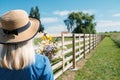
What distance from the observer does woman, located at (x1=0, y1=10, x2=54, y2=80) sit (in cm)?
209

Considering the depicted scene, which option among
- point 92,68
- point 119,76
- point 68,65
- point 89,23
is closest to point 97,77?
point 119,76

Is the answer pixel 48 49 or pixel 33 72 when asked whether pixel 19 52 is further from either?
pixel 48 49

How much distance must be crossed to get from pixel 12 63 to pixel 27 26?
11.2 inches

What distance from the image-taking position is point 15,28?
2.16 metres

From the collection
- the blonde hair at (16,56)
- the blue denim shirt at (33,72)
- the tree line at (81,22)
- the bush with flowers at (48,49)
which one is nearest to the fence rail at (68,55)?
the bush with flowers at (48,49)

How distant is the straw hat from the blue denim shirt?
0.62 feet

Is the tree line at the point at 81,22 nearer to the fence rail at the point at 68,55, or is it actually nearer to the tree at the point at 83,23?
the tree at the point at 83,23

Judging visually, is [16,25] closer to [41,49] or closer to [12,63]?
[12,63]

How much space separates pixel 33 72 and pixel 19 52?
0.64 feet

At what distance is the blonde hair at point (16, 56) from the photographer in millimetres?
2084

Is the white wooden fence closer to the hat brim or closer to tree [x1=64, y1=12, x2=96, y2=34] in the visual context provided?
the hat brim

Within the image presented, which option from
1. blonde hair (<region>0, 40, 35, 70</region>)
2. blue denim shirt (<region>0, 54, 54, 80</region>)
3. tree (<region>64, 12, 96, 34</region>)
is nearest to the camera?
blonde hair (<region>0, 40, 35, 70</region>)

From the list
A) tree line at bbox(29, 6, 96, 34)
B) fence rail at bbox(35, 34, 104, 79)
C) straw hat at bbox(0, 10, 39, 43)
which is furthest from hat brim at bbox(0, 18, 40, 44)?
tree line at bbox(29, 6, 96, 34)

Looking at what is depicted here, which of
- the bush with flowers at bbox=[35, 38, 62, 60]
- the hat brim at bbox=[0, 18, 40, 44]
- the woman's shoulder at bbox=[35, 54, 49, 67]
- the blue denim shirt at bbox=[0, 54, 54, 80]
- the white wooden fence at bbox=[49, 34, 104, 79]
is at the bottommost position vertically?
the white wooden fence at bbox=[49, 34, 104, 79]
